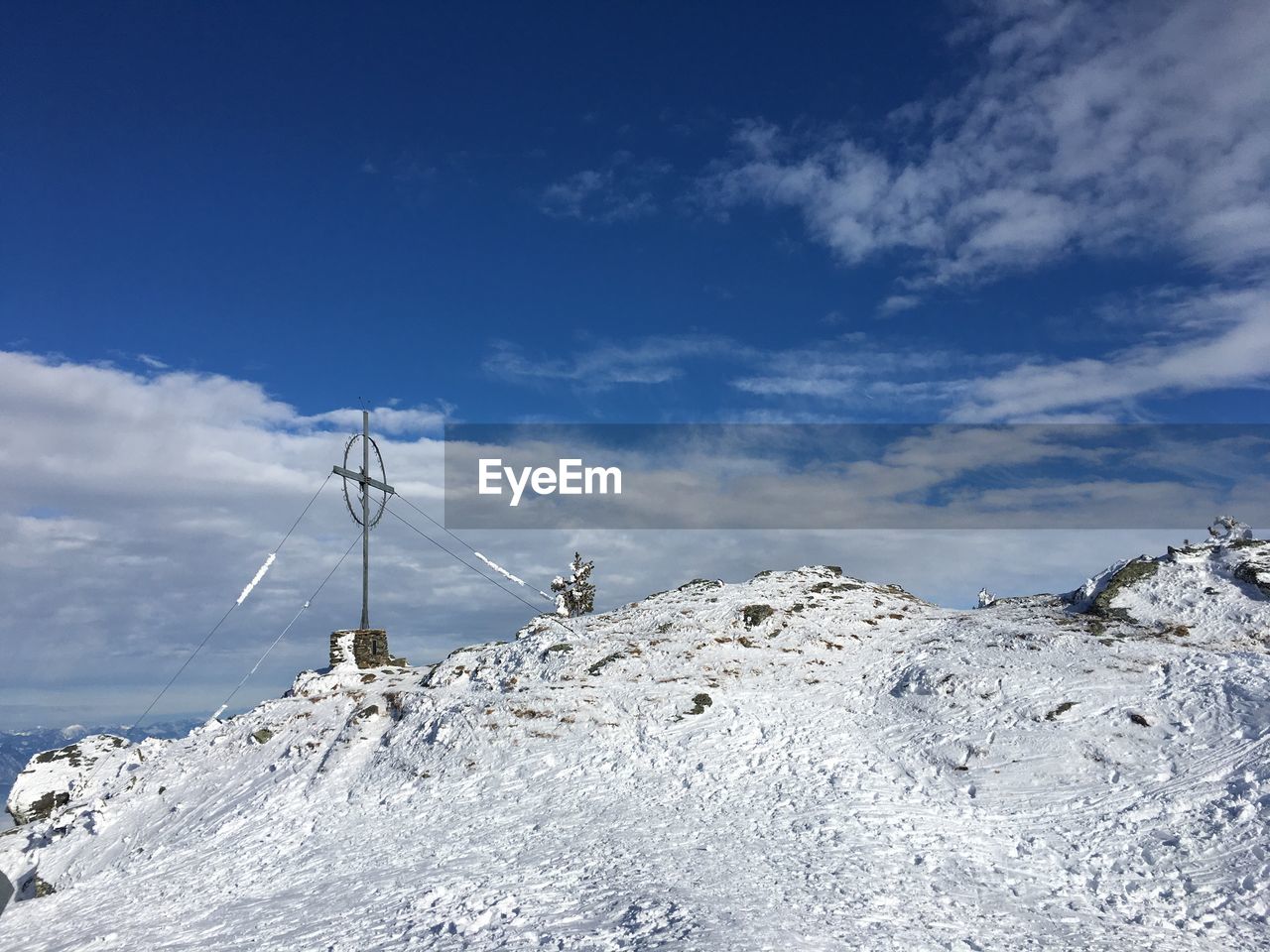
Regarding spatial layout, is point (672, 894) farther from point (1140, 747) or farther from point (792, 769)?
point (1140, 747)

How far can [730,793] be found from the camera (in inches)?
816

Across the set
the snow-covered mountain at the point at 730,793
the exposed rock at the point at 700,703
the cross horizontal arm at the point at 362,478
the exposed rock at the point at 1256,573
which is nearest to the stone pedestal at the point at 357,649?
the snow-covered mountain at the point at 730,793

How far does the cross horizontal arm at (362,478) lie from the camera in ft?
120

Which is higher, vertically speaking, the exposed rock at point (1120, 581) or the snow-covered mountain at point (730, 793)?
the exposed rock at point (1120, 581)

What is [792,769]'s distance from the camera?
71.2 feet

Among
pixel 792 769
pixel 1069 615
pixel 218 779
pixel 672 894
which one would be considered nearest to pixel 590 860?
pixel 672 894

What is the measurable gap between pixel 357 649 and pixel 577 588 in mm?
16227

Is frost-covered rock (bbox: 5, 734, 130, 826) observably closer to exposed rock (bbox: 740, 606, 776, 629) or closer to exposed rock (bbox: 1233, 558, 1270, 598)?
exposed rock (bbox: 740, 606, 776, 629)

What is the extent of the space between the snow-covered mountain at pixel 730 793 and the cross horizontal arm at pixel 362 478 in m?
8.93

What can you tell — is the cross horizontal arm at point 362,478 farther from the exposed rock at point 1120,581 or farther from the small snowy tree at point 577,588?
the exposed rock at point 1120,581

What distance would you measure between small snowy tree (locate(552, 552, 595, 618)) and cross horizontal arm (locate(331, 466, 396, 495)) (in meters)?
13.1

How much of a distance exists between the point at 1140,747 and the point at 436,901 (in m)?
17.5

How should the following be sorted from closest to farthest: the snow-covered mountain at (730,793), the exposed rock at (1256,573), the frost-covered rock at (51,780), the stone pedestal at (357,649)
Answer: the snow-covered mountain at (730,793) < the exposed rock at (1256,573) < the frost-covered rock at (51,780) < the stone pedestal at (357,649)

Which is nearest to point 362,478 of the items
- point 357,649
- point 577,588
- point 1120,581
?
point 357,649
